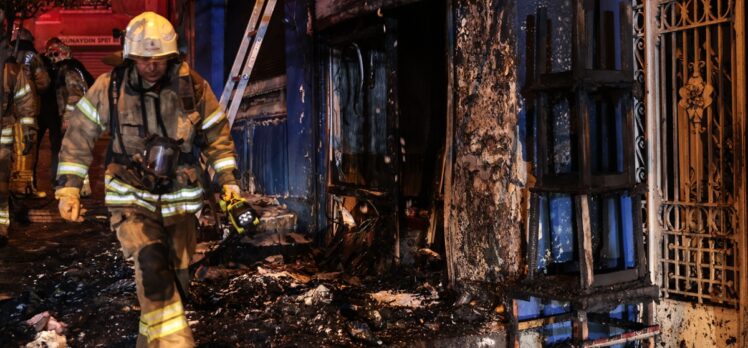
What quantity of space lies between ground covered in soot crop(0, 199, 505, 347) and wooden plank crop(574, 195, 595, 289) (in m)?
0.72

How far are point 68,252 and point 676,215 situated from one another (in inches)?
235

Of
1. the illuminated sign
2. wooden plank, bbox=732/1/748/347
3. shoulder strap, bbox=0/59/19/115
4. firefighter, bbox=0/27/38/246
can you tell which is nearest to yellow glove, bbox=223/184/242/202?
wooden plank, bbox=732/1/748/347

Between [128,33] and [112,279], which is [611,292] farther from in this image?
[112,279]

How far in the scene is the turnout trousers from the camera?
386 centimetres

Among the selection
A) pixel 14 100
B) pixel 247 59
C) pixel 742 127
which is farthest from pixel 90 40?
pixel 742 127

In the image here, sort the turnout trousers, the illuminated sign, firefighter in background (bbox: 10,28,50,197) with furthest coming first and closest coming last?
1. the illuminated sign
2. firefighter in background (bbox: 10,28,50,197)
3. the turnout trousers

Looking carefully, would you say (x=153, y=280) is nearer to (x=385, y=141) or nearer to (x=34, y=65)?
(x=385, y=141)

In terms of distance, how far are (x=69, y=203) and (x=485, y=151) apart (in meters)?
2.74

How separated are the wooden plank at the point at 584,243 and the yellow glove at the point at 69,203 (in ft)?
10.1

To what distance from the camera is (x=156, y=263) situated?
3908 mm

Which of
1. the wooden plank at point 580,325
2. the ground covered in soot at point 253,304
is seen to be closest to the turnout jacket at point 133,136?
the ground covered in soot at point 253,304

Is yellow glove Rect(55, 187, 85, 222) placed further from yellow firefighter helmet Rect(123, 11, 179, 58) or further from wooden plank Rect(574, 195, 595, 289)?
wooden plank Rect(574, 195, 595, 289)

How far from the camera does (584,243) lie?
4.18m

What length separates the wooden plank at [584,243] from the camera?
13.7 ft
